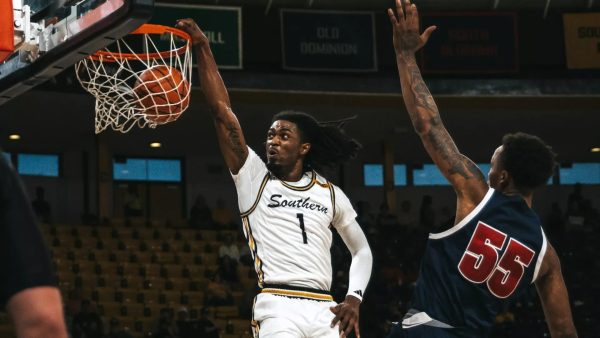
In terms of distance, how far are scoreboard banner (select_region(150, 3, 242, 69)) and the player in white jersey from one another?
1192cm

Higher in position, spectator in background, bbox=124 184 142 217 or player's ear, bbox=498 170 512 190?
player's ear, bbox=498 170 512 190

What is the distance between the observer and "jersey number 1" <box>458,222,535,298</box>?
514 centimetres

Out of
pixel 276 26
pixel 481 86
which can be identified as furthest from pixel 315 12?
pixel 481 86

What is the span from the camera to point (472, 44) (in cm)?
2017

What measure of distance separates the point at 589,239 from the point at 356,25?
6.40 metres

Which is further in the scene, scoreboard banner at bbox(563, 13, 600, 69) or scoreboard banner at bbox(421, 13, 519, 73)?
scoreboard banner at bbox(563, 13, 600, 69)

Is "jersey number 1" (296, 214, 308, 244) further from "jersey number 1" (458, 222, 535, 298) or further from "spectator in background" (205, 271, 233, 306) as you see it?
"spectator in background" (205, 271, 233, 306)

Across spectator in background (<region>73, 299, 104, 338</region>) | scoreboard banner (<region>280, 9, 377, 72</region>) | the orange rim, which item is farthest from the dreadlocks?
scoreboard banner (<region>280, 9, 377, 72</region>)

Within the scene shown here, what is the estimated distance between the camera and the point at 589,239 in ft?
71.0

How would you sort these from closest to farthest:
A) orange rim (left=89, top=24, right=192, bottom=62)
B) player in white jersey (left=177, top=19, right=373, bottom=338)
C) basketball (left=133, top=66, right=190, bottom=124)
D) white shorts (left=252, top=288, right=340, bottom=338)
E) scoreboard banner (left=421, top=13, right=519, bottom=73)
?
white shorts (left=252, top=288, right=340, bottom=338), player in white jersey (left=177, top=19, right=373, bottom=338), orange rim (left=89, top=24, right=192, bottom=62), basketball (left=133, top=66, right=190, bottom=124), scoreboard banner (left=421, top=13, right=519, bottom=73)

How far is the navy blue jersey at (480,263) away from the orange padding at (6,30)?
2.77m

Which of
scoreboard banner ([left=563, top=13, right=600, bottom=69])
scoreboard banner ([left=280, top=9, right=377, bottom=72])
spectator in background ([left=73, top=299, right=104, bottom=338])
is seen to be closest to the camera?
spectator in background ([left=73, top=299, right=104, bottom=338])

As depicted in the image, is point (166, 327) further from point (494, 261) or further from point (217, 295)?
point (494, 261)

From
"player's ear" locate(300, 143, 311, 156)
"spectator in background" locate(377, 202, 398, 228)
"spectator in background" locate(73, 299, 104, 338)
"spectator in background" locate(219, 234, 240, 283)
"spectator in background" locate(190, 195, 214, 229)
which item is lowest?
"spectator in background" locate(73, 299, 104, 338)
